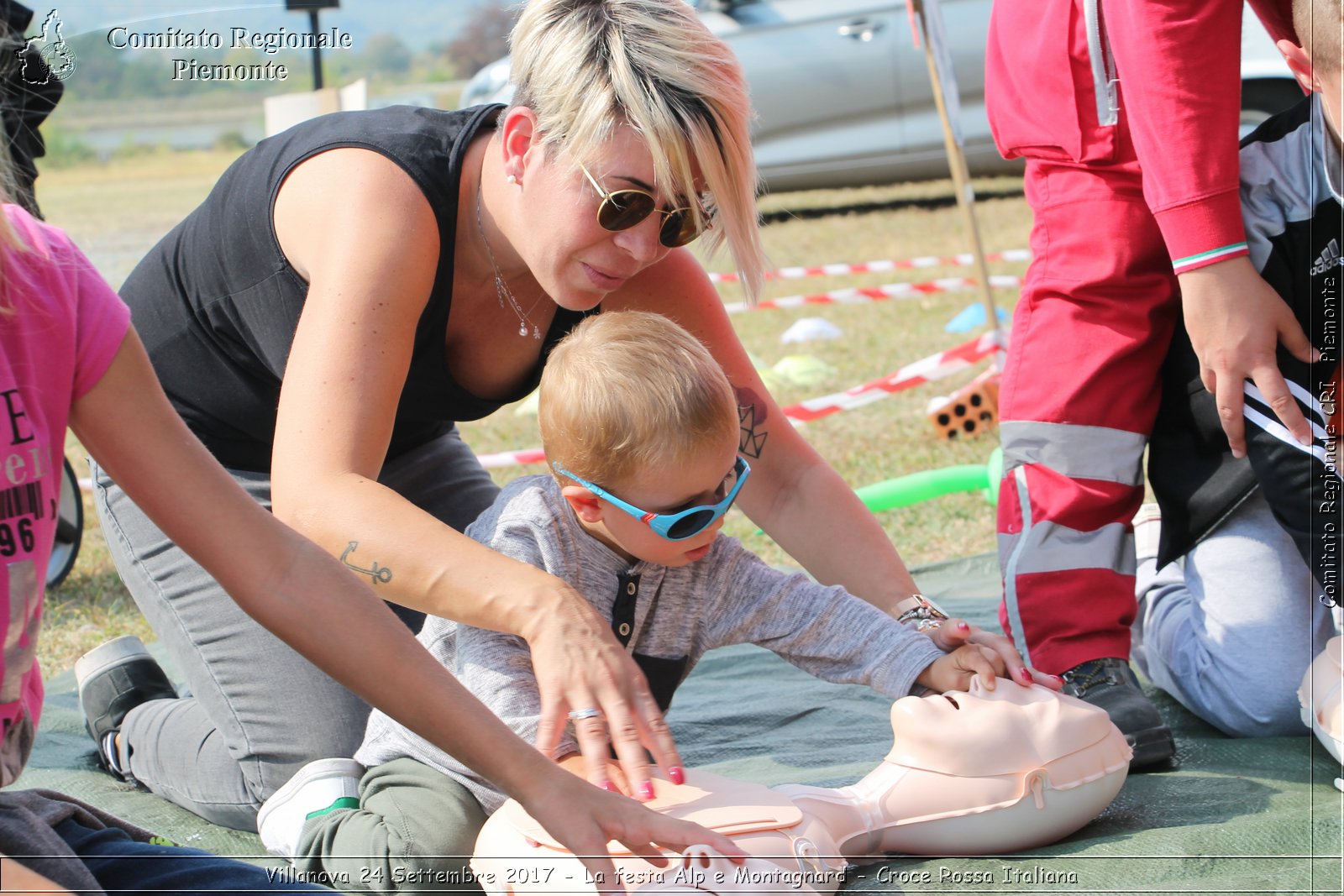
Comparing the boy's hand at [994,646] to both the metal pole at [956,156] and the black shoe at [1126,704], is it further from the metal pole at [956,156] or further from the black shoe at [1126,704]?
the metal pole at [956,156]

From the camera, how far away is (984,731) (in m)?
1.80

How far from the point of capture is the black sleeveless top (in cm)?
209

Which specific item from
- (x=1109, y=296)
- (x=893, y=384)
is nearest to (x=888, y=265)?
(x=893, y=384)

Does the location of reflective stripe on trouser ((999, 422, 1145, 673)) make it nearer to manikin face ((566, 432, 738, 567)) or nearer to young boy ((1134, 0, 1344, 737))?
young boy ((1134, 0, 1344, 737))

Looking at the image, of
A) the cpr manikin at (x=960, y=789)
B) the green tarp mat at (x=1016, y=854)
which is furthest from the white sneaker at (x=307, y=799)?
the cpr manikin at (x=960, y=789)

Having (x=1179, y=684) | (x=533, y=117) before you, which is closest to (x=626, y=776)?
(x=533, y=117)

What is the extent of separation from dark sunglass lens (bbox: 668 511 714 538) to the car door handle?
25.5 feet

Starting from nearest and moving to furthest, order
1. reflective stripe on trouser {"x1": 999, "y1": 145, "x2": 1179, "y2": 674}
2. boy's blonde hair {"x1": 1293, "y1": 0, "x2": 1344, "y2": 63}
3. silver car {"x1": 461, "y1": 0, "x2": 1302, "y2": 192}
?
boy's blonde hair {"x1": 1293, "y1": 0, "x2": 1344, "y2": 63} → reflective stripe on trouser {"x1": 999, "y1": 145, "x2": 1179, "y2": 674} → silver car {"x1": 461, "y1": 0, "x2": 1302, "y2": 192}

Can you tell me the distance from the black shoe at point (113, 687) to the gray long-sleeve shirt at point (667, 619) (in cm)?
78

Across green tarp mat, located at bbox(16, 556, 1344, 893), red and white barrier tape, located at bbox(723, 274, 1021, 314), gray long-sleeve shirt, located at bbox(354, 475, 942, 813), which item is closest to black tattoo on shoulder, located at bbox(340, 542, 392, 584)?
gray long-sleeve shirt, located at bbox(354, 475, 942, 813)

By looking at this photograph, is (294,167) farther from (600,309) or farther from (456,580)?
(456,580)

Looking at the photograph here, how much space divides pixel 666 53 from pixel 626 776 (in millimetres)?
1016

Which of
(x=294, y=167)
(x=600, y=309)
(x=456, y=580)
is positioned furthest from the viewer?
(x=600, y=309)

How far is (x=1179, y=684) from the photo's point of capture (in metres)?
2.44
